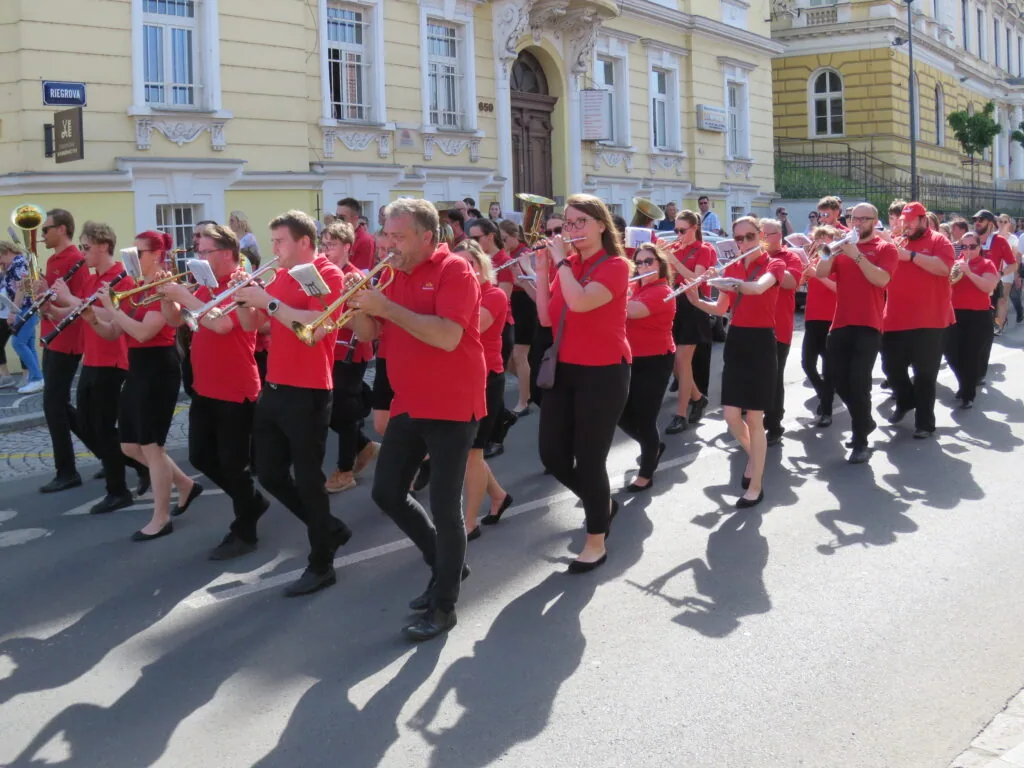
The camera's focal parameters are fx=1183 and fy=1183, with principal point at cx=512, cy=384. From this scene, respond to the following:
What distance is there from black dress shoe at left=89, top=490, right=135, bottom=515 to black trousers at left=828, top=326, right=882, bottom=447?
522 cm

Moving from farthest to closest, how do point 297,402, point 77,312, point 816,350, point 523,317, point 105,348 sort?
point 523,317 → point 816,350 → point 105,348 → point 77,312 → point 297,402

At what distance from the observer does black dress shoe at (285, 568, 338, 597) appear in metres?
5.96

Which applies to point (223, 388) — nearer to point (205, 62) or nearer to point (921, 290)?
point (921, 290)

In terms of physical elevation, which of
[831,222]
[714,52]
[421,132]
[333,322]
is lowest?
[333,322]

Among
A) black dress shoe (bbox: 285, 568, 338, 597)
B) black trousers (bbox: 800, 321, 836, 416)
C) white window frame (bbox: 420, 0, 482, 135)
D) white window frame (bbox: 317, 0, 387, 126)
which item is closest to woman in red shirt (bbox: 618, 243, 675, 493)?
black trousers (bbox: 800, 321, 836, 416)

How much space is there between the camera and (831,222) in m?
9.85

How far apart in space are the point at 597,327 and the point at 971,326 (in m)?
6.59

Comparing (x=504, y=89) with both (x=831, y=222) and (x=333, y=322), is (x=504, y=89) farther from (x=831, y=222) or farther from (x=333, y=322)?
(x=333, y=322)

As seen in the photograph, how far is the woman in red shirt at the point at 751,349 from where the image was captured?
7707mm

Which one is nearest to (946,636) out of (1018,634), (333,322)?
(1018,634)

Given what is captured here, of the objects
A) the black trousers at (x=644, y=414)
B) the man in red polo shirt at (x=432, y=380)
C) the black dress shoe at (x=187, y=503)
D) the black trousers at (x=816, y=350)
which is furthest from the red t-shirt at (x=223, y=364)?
the black trousers at (x=816, y=350)

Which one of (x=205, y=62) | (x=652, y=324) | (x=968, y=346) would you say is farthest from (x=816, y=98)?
(x=652, y=324)

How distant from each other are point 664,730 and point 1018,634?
1909 millimetres

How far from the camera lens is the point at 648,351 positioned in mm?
8289
